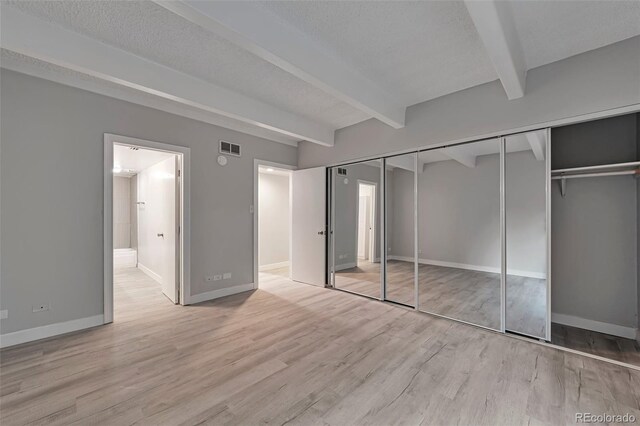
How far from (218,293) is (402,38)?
3.97m

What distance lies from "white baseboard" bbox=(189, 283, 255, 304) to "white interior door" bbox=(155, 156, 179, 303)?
0.27 m

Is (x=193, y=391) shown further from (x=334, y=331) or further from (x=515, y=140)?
(x=515, y=140)

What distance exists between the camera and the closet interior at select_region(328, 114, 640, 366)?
2.67 meters

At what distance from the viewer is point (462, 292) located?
3543 mm

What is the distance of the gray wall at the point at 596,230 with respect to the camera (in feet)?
8.75

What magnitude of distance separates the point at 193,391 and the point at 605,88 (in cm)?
418

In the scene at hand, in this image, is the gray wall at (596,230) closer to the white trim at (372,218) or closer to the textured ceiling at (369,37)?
the textured ceiling at (369,37)

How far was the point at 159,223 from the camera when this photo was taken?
4680mm

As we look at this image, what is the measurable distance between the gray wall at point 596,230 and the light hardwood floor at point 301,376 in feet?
2.84

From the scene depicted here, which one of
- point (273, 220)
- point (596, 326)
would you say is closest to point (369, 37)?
point (596, 326)

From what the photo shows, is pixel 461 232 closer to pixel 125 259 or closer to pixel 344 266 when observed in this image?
pixel 344 266

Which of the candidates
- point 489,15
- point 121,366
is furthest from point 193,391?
point 489,15

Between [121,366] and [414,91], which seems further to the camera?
[414,91]

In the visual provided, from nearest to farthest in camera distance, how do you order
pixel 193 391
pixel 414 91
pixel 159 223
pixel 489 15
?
pixel 489 15 < pixel 193 391 < pixel 414 91 < pixel 159 223
